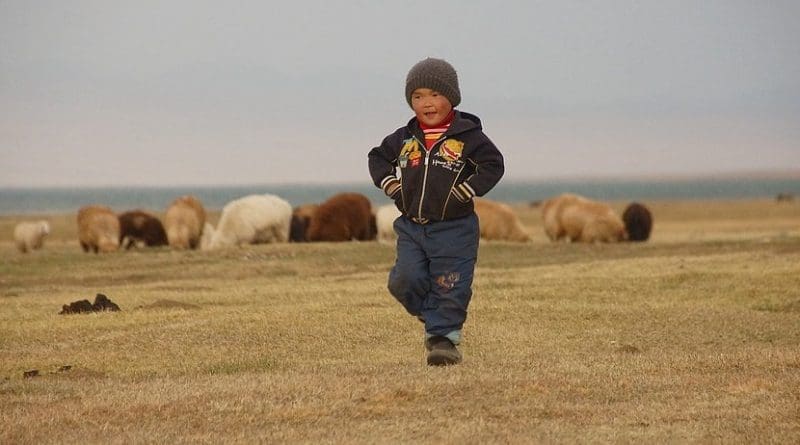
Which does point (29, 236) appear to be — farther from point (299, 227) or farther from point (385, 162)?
point (385, 162)

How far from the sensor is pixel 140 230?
40219 mm

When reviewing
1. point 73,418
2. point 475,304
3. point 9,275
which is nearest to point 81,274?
point 9,275

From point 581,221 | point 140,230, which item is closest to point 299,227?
point 140,230

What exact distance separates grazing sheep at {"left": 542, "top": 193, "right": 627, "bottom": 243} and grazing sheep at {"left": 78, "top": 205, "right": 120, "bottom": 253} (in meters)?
13.5

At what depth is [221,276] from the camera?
25.2 metres

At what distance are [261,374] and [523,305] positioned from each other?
676 centimetres

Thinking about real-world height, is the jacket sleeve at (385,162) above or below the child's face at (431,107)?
below

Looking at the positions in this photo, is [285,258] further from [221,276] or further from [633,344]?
[633,344]

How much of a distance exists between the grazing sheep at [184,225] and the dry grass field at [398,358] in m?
11.7

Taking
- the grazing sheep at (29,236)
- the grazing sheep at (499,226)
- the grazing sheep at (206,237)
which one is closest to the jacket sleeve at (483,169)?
the grazing sheep at (206,237)

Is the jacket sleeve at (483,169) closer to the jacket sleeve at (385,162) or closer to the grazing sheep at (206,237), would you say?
the jacket sleeve at (385,162)

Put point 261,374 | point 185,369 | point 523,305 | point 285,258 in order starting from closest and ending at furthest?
point 261,374 < point 185,369 < point 523,305 < point 285,258

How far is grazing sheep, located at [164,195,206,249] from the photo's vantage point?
37812 millimetres

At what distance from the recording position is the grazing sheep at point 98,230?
3672 cm
